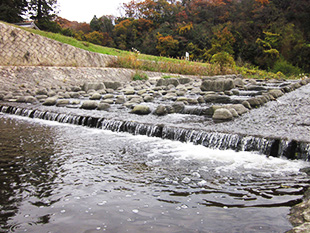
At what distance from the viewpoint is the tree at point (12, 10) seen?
18.6m

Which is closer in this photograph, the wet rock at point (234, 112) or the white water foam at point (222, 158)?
the white water foam at point (222, 158)

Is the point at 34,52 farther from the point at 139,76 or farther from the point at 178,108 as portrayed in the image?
the point at 178,108

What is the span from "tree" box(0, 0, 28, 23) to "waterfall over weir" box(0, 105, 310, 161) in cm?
1754

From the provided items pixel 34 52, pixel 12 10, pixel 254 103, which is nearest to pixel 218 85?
pixel 254 103

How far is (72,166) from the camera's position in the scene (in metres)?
3.01

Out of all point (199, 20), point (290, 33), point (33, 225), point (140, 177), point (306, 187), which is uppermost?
point (199, 20)

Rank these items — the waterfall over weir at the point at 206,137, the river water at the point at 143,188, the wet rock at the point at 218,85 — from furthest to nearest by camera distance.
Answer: the wet rock at the point at 218,85 → the waterfall over weir at the point at 206,137 → the river water at the point at 143,188

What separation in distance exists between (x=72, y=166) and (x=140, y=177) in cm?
92

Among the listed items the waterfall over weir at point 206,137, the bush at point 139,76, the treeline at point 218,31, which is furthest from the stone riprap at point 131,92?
the treeline at point 218,31

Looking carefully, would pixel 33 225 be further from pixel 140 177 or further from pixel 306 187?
pixel 306 187

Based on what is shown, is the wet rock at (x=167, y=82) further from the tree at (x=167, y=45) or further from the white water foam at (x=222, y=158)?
the tree at (x=167, y=45)

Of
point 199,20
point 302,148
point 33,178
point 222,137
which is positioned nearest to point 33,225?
point 33,178

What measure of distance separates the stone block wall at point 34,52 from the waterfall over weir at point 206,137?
26.0 feet

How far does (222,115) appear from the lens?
207 inches
